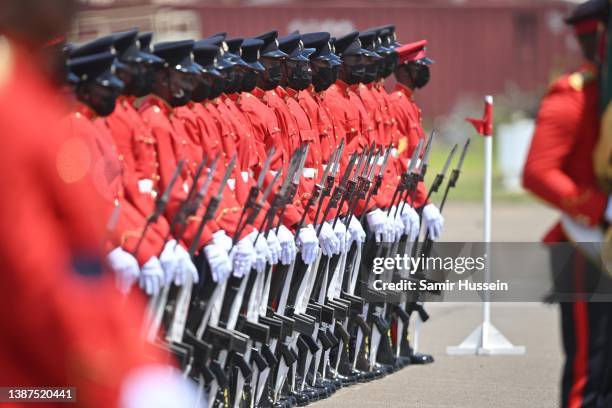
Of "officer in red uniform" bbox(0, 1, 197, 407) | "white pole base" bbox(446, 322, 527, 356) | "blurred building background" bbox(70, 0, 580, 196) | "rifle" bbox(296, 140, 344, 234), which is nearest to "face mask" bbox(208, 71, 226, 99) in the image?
"rifle" bbox(296, 140, 344, 234)

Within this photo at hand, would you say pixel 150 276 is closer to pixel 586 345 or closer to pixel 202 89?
pixel 202 89

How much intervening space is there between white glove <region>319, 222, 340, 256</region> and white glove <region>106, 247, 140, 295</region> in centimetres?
234

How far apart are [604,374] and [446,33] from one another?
30.7 m

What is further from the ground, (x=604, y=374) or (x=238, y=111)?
(x=238, y=111)

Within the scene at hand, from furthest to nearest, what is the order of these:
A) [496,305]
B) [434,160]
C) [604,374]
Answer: [434,160] < [496,305] < [604,374]

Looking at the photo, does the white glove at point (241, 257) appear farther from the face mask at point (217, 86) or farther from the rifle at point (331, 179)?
the rifle at point (331, 179)

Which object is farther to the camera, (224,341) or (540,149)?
(224,341)

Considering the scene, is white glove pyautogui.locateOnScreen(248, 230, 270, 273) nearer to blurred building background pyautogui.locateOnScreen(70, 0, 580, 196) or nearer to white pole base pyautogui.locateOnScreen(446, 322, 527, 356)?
white pole base pyautogui.locateOnScreen(446, 322, 527, 356)

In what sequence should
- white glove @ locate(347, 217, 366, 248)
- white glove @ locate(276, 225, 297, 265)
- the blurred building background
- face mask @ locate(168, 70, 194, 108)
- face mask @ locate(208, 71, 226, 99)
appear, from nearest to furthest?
face mask @ locate(168, 70, 194, 108), face mask @ locate(208, 71, 226, 99), white glove @ locate(276, 225, 297, 265), white glove @ locate(347, 217, 366, 248), the blurred building background

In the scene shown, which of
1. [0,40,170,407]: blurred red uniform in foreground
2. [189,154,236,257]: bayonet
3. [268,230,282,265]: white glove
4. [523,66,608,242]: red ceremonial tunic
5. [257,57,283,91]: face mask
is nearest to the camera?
[0,40,170,407]: blurred red uniform in foreground

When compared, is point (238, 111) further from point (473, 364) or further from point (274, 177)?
point (473, 364)

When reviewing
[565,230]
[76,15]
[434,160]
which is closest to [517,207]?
[434,160]

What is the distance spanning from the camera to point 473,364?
9.62 m

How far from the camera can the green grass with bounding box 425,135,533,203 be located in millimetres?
24319
